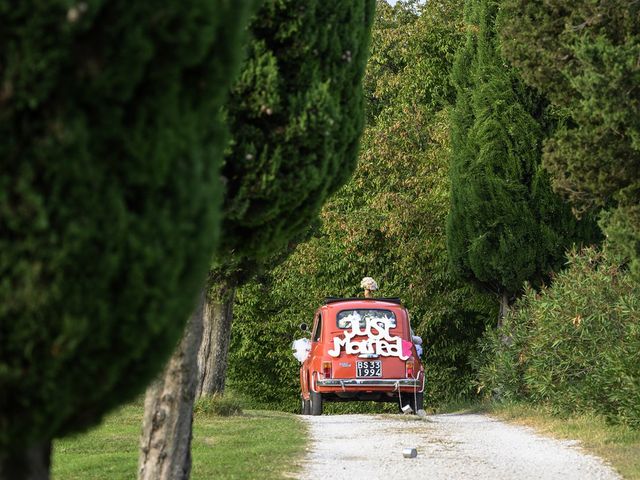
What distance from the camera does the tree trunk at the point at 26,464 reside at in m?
5.07

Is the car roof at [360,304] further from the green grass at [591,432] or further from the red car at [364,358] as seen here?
the green grass at [591,432]

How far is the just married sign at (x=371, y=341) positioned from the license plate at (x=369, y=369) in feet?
0.66

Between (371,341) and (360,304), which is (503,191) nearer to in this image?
(360,304)

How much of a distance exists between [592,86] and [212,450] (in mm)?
5650

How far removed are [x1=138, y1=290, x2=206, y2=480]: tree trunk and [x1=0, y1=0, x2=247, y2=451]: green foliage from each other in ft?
11.2

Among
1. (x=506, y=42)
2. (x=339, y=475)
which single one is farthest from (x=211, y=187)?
(x=506, y=42)

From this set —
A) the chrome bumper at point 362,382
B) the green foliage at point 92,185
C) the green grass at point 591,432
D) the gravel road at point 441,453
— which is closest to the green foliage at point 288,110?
the gravel road at point 441,453

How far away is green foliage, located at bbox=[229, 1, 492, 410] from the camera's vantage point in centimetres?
2725

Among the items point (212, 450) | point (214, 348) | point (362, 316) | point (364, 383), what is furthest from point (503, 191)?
point (212, 450)

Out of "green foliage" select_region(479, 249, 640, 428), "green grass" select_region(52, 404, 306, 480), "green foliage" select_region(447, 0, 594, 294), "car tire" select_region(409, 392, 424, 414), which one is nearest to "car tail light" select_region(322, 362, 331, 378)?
"car tire" select_region(409, 392, 424, 414)

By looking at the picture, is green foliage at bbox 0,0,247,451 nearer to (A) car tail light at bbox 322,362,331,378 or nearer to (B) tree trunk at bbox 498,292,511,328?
(A) car tail light at bbox 322,362,331,378

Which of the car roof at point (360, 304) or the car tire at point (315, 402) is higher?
the car roof at point (360, 304)

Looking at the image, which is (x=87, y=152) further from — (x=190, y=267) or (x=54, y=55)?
(x=190, y=267)

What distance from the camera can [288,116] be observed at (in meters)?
Result: 8.25
